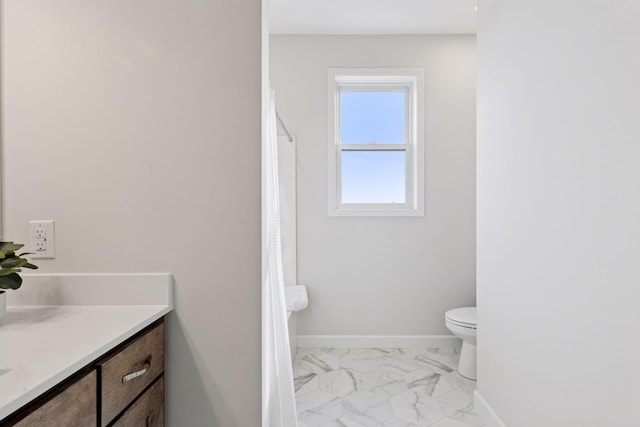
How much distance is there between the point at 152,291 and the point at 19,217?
513 mm

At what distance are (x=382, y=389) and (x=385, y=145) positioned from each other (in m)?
1.92

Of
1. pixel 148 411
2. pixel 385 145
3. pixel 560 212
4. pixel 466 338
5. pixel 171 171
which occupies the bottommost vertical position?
pixel 466 338

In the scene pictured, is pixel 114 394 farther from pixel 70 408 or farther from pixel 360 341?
pixel 360 341

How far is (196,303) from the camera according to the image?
1.27 meters

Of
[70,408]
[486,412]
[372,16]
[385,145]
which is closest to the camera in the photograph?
[70,408]

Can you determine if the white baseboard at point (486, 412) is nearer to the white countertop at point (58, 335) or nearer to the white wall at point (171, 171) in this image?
the white wall at point (171, 171)

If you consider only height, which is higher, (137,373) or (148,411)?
(137,373)

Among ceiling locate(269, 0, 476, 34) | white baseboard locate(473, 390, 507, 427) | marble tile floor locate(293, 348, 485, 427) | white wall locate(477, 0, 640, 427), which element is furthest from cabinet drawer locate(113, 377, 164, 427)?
ceiling locate(269, 0, 476, 34)

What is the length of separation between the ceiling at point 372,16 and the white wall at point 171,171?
1654 millimetres

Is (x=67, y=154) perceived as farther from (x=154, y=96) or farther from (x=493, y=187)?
(x=493, y=187)

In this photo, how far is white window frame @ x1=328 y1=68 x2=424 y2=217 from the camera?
3078mm

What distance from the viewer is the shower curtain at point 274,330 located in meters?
1.49

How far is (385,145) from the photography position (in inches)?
127

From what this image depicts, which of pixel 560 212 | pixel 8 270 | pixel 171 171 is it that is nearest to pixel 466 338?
pixel 560 212
